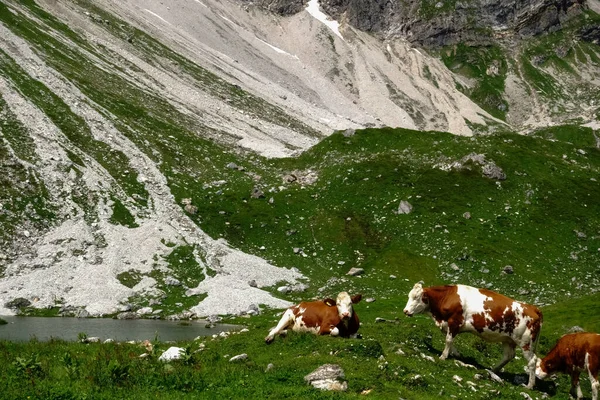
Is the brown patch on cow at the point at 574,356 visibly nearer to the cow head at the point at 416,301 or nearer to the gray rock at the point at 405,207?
the cow head at the point at 416,301

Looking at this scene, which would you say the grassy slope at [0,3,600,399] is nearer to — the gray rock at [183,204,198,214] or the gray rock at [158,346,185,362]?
the gray rock at [158,346,185,362]

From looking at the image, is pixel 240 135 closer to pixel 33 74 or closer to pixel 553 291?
pixel 33 74

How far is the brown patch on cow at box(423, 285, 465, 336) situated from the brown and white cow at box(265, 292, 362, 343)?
9.72ft

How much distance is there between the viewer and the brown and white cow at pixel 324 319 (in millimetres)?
21078

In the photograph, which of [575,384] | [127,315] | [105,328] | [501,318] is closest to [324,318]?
[501,318]

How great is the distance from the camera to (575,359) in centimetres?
1973

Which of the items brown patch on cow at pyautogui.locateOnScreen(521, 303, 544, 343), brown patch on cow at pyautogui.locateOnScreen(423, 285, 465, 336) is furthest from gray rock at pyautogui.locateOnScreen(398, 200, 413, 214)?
brown patch on cow at pyautogui.locateOnScreen(521, 303, 544, 343)

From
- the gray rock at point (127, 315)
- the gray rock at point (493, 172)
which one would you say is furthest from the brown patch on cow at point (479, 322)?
the gray rock at point (493, 172)

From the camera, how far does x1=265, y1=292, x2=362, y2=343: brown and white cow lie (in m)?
21.1

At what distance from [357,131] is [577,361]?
65256mm

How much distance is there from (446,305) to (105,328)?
29.2m

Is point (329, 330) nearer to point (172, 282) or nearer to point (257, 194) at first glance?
point (172, 282)

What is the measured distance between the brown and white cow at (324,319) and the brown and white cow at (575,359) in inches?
290

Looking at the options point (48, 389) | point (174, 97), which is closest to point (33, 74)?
point (174, 97)
